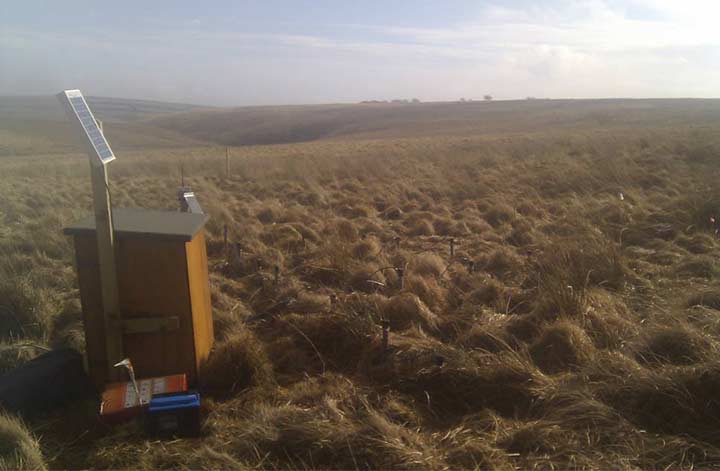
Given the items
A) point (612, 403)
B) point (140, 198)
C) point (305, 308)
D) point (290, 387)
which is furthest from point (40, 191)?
point (612, 403)

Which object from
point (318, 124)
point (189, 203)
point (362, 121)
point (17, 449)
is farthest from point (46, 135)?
point (17, 449)

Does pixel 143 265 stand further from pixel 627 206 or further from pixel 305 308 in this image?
pixel 627 206

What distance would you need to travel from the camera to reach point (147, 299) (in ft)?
12.4

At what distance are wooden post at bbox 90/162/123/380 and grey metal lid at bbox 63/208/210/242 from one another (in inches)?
7.0

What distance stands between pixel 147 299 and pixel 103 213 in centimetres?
68

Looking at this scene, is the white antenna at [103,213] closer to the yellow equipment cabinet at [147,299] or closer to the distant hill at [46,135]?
the yellow equipment cabinet at [147,299]

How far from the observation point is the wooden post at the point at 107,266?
3.40 metres

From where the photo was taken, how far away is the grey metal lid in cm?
368

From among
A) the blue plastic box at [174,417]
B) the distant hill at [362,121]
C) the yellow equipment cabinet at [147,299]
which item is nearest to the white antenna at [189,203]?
the yellow equipment cabinet at [147,299]

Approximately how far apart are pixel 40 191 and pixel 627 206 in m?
12.8

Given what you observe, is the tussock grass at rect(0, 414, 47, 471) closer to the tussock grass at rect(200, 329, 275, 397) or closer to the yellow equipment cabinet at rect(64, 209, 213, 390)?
the yellow equipment cabinet at rect(64, 209, 213, 390)

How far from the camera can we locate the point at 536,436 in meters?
2.93

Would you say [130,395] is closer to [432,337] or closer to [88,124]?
[88,124]

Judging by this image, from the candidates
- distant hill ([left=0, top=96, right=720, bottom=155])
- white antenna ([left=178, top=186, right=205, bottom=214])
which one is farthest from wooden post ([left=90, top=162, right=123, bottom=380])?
distant hill ([left=0, top=96, right=720, bottom=155])
